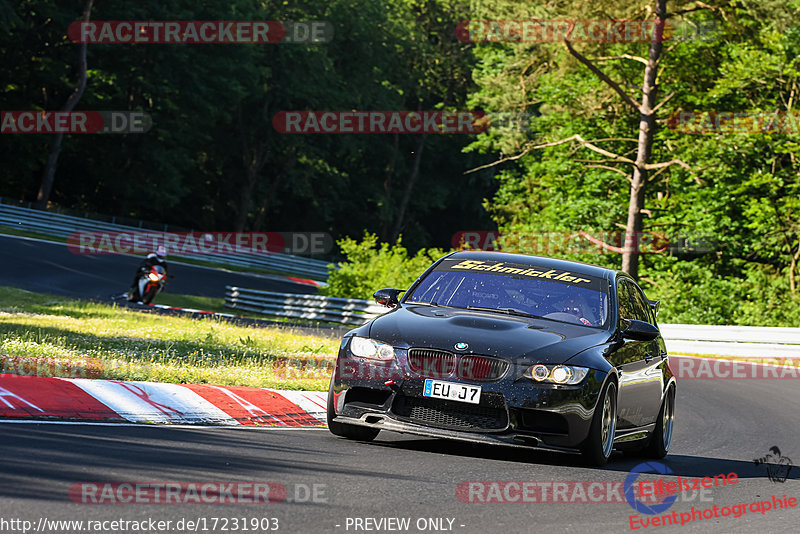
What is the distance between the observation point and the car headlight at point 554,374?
8.38 meters

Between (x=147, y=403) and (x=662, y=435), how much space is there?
Answer: 4.49 metres

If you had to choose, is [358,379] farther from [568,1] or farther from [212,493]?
[568,1]

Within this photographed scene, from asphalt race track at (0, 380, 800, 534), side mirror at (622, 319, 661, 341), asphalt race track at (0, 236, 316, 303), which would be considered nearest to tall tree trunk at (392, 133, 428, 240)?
asphalt race track at (0, 236, 316, 303)

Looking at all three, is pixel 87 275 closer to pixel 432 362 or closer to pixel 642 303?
pixel 642 303

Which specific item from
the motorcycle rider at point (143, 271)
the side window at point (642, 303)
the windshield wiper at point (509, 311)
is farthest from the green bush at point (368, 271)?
the windshield wiper at point (509, 311)

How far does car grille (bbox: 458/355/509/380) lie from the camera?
838cm

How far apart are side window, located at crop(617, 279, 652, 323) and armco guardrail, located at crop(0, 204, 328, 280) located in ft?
136

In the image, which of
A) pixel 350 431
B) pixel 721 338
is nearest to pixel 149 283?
pixel 721 338

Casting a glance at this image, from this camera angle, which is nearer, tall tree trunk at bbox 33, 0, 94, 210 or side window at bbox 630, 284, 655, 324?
side window at bbox 630, 284, 655, 324

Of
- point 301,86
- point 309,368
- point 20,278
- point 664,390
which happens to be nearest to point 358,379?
point 664,390

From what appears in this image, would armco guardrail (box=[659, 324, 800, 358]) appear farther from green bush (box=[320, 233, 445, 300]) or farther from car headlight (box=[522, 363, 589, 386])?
car headlight (box=[522, 363, 589, 386])

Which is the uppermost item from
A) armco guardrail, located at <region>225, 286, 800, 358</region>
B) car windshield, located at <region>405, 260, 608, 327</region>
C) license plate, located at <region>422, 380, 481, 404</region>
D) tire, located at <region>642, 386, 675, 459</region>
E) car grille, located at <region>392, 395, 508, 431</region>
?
car windshield, located at <region>405, 260, 608, 327</region>

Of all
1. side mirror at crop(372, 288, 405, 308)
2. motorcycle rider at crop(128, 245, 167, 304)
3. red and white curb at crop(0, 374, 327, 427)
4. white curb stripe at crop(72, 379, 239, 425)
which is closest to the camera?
red and white curb at crop(0, 374, 327, 427)

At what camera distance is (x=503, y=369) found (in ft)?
27.5
